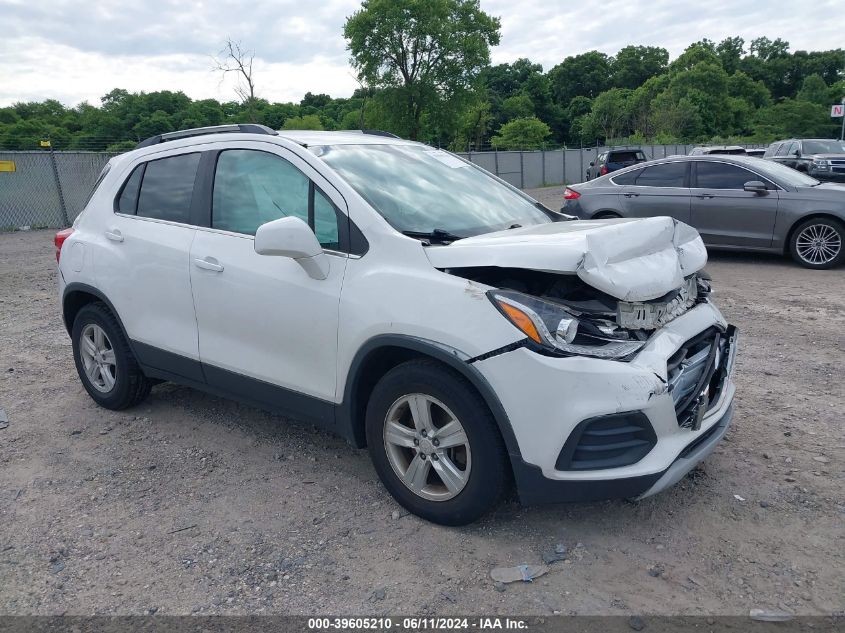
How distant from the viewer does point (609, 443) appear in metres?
2.85

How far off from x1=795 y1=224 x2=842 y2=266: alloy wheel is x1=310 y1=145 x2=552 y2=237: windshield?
6.64 metres

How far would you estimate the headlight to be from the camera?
284cm

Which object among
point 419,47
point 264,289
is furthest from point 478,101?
point 264,289

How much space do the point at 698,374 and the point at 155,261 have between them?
3.08 meters

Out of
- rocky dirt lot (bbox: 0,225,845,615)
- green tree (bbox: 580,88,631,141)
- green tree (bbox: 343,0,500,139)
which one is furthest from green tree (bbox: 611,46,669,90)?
rocky dirt lot (bbox: 0,225,845,615)

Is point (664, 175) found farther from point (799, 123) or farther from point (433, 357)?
point (799, 123)

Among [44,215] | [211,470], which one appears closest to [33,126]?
[44,215]

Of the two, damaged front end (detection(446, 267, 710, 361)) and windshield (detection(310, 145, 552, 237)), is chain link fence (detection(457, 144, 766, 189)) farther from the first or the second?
damaged front end (detection(446, 267, 710, 361))

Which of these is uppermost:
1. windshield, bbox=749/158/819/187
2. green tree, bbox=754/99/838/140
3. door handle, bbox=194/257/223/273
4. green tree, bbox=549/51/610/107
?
green tree, bbox=549/51/610/107

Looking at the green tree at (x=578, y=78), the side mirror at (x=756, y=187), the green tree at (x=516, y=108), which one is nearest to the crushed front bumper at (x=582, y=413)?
the side mirror at (x=756, y=187)

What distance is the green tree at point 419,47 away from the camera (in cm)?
4644

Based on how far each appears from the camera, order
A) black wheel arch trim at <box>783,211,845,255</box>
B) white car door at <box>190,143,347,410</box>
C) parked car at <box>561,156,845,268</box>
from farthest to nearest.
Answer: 1. parked car at <box>561,156,845,268</box>
2. black wheel arch trim at <box>783,211,845,255</box>
3. white car door at <box>190,143,347,410</box>

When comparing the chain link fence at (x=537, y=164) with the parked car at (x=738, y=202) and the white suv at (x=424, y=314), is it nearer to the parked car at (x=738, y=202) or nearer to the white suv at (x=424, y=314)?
the parked car at (x=738, y=202)

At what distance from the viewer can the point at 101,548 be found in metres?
3.27
